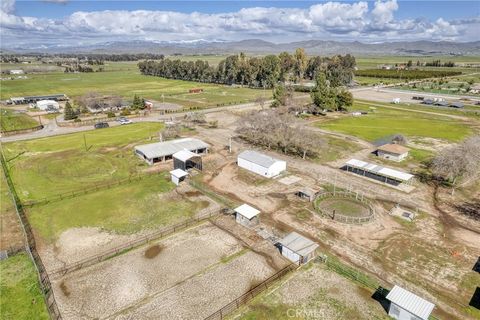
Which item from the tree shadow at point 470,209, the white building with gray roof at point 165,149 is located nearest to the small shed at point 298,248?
the tree shadow at point 470,209

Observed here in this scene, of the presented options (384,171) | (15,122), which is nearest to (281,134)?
(384,171)

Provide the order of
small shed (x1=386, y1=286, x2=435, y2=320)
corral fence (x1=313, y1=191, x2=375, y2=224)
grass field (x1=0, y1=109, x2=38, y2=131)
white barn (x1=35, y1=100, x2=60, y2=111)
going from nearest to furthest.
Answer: small shed (x1=386, y1=286, x2=435, y2=320), corral fence (x1=313, y1=191, x2=375, y2=224), grass field (x1=0, y1=109, x2=38, y2=131), white barn (x1=35, y1=100, x2=60, y2=111)

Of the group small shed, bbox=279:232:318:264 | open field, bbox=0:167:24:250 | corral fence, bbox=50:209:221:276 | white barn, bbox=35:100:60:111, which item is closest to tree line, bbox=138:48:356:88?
white barn, bbox=35:100:60:111

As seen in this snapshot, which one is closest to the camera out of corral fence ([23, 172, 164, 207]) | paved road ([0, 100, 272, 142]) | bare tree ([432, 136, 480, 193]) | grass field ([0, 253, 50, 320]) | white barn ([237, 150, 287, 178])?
grass field ([0, 253, 50, 320])

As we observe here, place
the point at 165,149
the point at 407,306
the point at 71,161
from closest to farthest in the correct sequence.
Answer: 1. the point at 407,306
2. the point at 71,161
3. the point at 165,149

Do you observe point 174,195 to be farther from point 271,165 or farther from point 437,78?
point 437,78

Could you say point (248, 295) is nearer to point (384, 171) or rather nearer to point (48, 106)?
point (384, 171)

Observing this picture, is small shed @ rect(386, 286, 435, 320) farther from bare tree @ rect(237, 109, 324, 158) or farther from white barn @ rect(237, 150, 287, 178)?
bare tree @ rect(237, 109, 324, 158)
